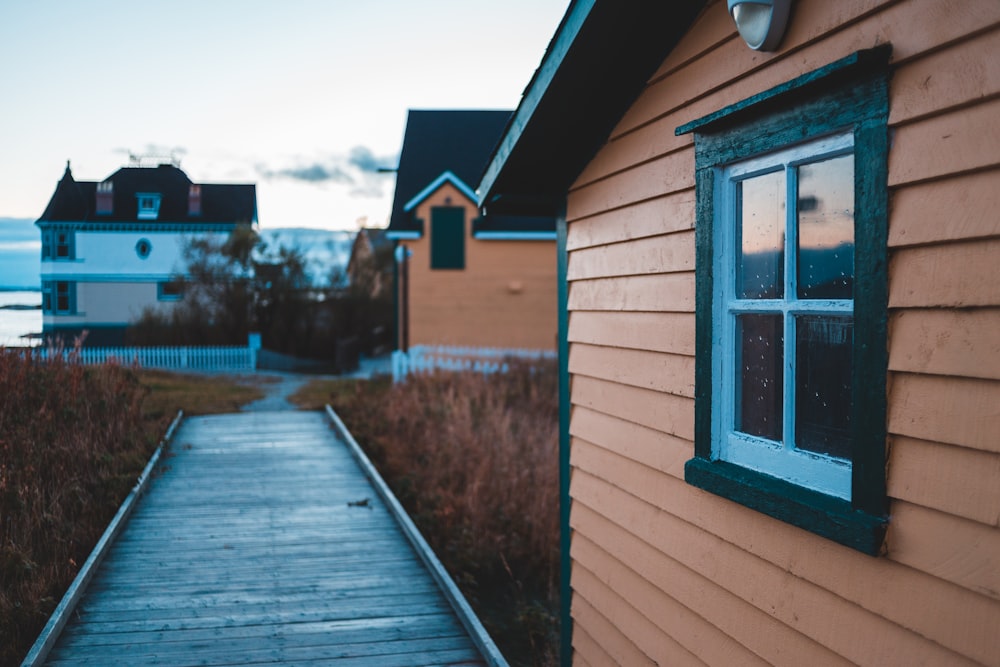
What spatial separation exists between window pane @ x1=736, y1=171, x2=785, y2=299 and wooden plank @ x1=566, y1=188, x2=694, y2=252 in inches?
15.4

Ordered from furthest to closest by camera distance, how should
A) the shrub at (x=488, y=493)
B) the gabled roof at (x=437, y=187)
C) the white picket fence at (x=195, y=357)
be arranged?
the white picket fence at (x=195, y=357) → the gabled roof at (x=437, y=187) → the shrub at (x=488, y=493)

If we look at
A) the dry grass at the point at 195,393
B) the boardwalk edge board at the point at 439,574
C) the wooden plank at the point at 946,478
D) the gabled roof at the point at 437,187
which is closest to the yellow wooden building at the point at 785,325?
the wooden plank at the point at 946,478

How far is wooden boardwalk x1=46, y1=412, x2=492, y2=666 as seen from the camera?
5.21 meters

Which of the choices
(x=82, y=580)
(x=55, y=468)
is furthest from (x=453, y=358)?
→ (x=82, y=580)

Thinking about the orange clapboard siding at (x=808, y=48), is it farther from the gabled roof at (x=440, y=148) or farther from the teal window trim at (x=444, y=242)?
the gabled roof at (x=440, y=148)

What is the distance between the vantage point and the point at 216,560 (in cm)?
698

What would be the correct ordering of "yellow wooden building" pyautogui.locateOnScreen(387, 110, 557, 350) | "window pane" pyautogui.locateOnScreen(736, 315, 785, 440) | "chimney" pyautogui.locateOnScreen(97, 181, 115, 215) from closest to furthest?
"window pane" pyautogui.locateOnScreen(736, 315, 785, 440)
"chimney" pyautogui.locateOnScreen(97, 181, 115, 215)
"yellow wooden building" pyautogui.locateOnScreen(387, 110, 557, 350)

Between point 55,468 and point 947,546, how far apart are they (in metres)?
8.31

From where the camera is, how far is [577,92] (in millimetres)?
4312

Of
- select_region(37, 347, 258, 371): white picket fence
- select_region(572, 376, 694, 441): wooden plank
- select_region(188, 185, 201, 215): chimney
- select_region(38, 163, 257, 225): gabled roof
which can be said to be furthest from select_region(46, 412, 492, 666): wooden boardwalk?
select_region(188, 185, 201, 215): chimney

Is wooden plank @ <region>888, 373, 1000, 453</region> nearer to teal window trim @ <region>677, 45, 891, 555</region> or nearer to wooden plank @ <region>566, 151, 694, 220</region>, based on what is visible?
teal window trim @ <region>677, 45, 891, 555</region>

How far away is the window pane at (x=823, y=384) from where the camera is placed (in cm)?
257

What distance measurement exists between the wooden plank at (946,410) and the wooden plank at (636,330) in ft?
4.12

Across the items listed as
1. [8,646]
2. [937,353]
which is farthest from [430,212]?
[937,353]
